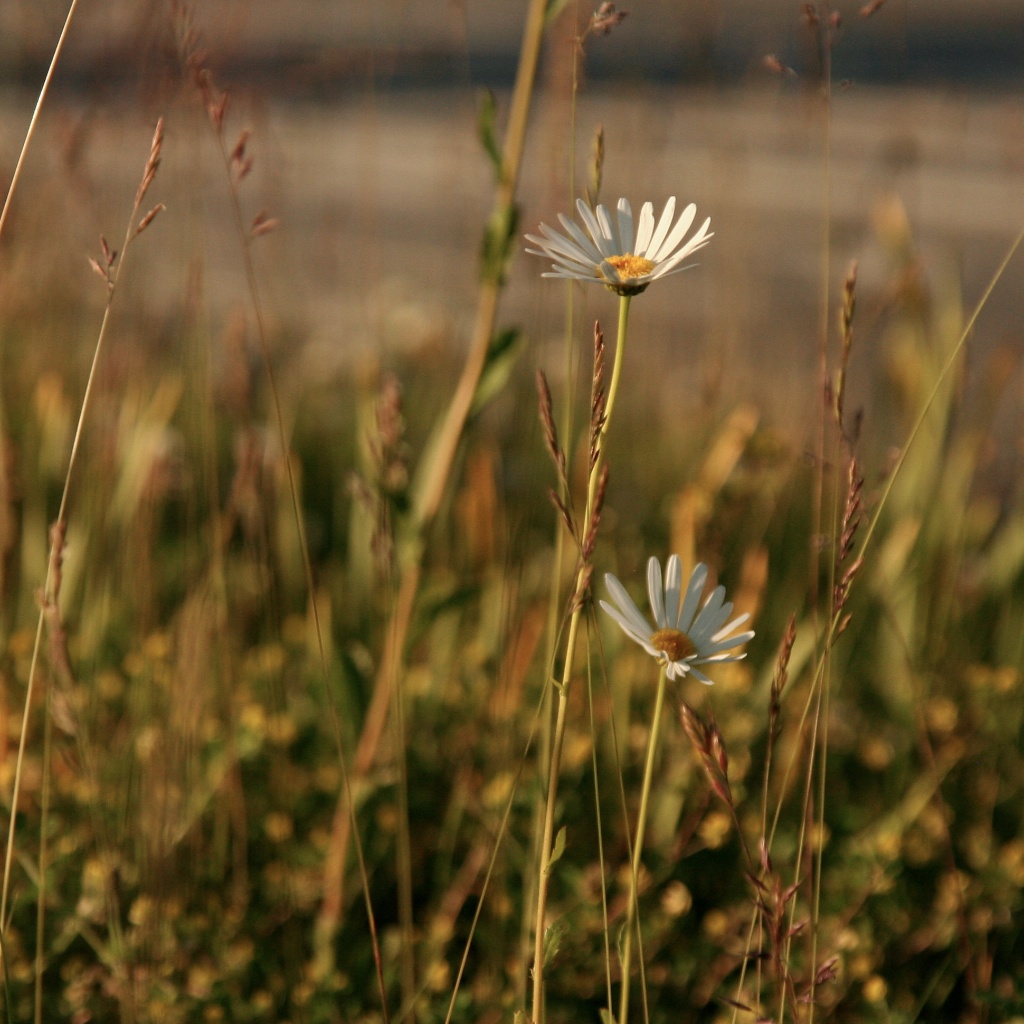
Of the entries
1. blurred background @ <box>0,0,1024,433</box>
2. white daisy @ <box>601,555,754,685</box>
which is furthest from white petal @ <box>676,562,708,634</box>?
blurred background @ <box>0,0,1024,433</box>

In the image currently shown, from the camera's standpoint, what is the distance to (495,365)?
1176 mm

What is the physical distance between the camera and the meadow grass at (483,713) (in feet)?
2.99

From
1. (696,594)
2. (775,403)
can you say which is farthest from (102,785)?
(775,403)

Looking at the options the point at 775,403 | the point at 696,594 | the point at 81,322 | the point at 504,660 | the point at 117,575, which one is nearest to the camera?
the point at 696,594

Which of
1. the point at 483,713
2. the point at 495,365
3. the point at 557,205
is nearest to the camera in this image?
the point at 495,365

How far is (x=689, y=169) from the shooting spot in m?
5.41

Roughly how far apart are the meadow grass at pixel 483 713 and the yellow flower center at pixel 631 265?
5 cm

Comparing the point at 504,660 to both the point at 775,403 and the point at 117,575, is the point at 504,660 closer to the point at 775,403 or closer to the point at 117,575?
the point at 117,575

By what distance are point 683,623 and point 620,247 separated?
0.26m

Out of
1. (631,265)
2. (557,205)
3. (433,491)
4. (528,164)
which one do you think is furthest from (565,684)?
(528,164)

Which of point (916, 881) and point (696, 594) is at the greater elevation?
point (696, 594)

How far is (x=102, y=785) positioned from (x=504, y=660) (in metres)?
0.44

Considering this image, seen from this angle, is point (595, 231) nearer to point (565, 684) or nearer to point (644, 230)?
point (644, 230)

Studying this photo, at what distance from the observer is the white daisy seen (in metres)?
0.68
